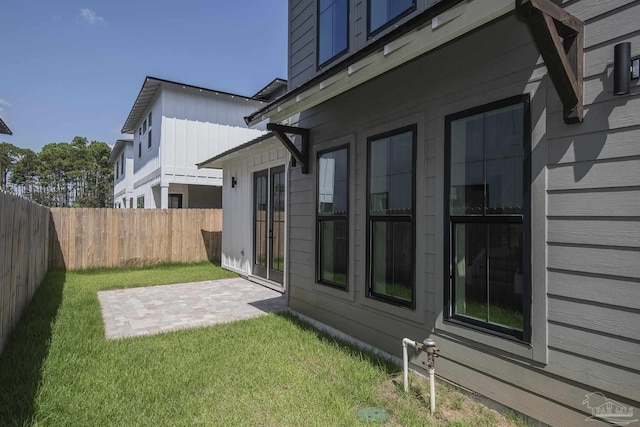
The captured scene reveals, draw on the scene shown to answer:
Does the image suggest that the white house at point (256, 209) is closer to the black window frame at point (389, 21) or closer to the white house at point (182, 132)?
the black window frame at point (389, 21)

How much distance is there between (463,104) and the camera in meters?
2.82

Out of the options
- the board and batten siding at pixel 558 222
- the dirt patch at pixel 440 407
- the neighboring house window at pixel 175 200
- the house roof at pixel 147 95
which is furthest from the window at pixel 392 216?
the neighboring house window at pixel 175 200

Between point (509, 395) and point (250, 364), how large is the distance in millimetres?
2197

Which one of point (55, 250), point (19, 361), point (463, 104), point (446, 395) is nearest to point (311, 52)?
point (463, 104)

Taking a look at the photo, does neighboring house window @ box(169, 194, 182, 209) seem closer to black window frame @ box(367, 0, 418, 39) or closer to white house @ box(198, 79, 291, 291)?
white house @ box(198, 79, 291, 291)

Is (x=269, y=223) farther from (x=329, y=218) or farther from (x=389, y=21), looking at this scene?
(x=389, y=21)

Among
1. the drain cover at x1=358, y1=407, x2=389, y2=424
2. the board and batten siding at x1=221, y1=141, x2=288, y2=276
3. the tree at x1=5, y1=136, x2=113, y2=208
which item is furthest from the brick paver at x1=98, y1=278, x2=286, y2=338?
the tree at x1=5, y1=136, x2=113, y2=208

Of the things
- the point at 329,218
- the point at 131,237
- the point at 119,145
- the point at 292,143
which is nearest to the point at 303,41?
the point at 292,143

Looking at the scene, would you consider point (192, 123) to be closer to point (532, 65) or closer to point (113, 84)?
point (113, 84)

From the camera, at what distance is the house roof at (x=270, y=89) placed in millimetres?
11703

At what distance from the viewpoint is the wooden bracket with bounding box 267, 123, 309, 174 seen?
190 inches

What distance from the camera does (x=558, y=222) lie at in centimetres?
222

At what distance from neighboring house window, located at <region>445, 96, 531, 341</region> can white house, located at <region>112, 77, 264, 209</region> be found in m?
11.1

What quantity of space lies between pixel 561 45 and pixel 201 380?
354 cm
